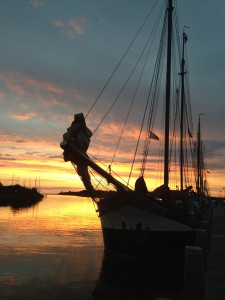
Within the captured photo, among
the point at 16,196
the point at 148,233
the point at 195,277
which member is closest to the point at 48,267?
the point at 148,233

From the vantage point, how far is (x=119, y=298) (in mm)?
14797

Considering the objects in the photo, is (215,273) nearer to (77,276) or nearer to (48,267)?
(77,276)

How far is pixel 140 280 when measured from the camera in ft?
55.8

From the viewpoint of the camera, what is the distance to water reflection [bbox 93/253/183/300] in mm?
15234

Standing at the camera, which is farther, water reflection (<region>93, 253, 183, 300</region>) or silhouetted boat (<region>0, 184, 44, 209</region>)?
silhouetted boat (<region>0, 184, 44, 209</region>)

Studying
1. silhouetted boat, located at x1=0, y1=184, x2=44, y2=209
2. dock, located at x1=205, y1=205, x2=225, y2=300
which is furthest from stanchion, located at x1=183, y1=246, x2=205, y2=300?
silhouetted boat, located at x1=0, y1=184, x2=44, y2=209

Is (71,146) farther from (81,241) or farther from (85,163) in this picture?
(81,241)

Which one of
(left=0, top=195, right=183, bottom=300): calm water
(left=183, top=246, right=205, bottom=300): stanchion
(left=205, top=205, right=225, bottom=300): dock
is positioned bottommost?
(left=0, top=195, right=183, bottom=300): calm water

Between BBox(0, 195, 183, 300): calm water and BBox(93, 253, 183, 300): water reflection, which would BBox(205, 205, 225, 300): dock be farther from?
BBox(0, 195, 183, 300): calm water

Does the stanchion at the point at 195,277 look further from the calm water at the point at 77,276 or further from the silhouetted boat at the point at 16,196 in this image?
the silhouetted boat at the point at 16,196

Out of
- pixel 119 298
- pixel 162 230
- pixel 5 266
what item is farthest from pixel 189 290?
pixel 5 266

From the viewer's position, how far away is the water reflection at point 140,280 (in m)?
15.2

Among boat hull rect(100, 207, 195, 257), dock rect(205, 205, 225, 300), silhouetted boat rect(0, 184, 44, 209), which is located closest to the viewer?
dock rect(205, 205, 225, 300)

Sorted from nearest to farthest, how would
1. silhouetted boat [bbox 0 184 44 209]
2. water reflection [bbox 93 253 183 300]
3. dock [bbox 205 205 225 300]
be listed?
dock [bbox 205 205 225 300]
water reflection [bbox 93 253 183 300]
silhouetted boat [bbox 0 184 44 209]
